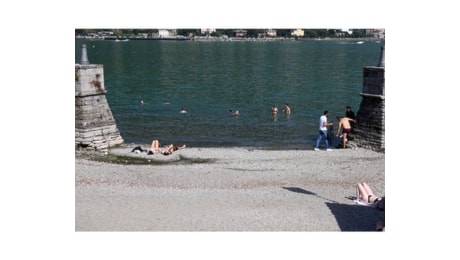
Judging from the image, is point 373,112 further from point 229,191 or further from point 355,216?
point 355,216

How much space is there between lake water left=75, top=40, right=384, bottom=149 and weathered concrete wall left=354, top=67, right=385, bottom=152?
11.2 ft

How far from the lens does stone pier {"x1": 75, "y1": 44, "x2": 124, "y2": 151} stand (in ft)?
78.7

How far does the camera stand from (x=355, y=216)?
1505 centimetres

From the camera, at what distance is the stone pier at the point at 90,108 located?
24000 mm

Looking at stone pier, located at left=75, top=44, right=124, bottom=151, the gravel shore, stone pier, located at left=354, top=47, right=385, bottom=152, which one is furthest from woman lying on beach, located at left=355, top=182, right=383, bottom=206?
stone pier, located at left=75, top=44, right=124, bottom=151

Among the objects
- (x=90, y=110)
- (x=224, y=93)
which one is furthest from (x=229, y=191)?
(x=224, y=93)

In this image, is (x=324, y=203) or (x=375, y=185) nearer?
(x=324, y=203)

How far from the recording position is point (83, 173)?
1969 centimetres

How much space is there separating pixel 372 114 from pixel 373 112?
10cm

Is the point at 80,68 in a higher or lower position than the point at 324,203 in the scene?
higher

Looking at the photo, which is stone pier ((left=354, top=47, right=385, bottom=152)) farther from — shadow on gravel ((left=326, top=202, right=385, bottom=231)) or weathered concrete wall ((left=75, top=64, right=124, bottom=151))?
weathered concrete wall ((left=75, top=64, right=124, bottom=151))
